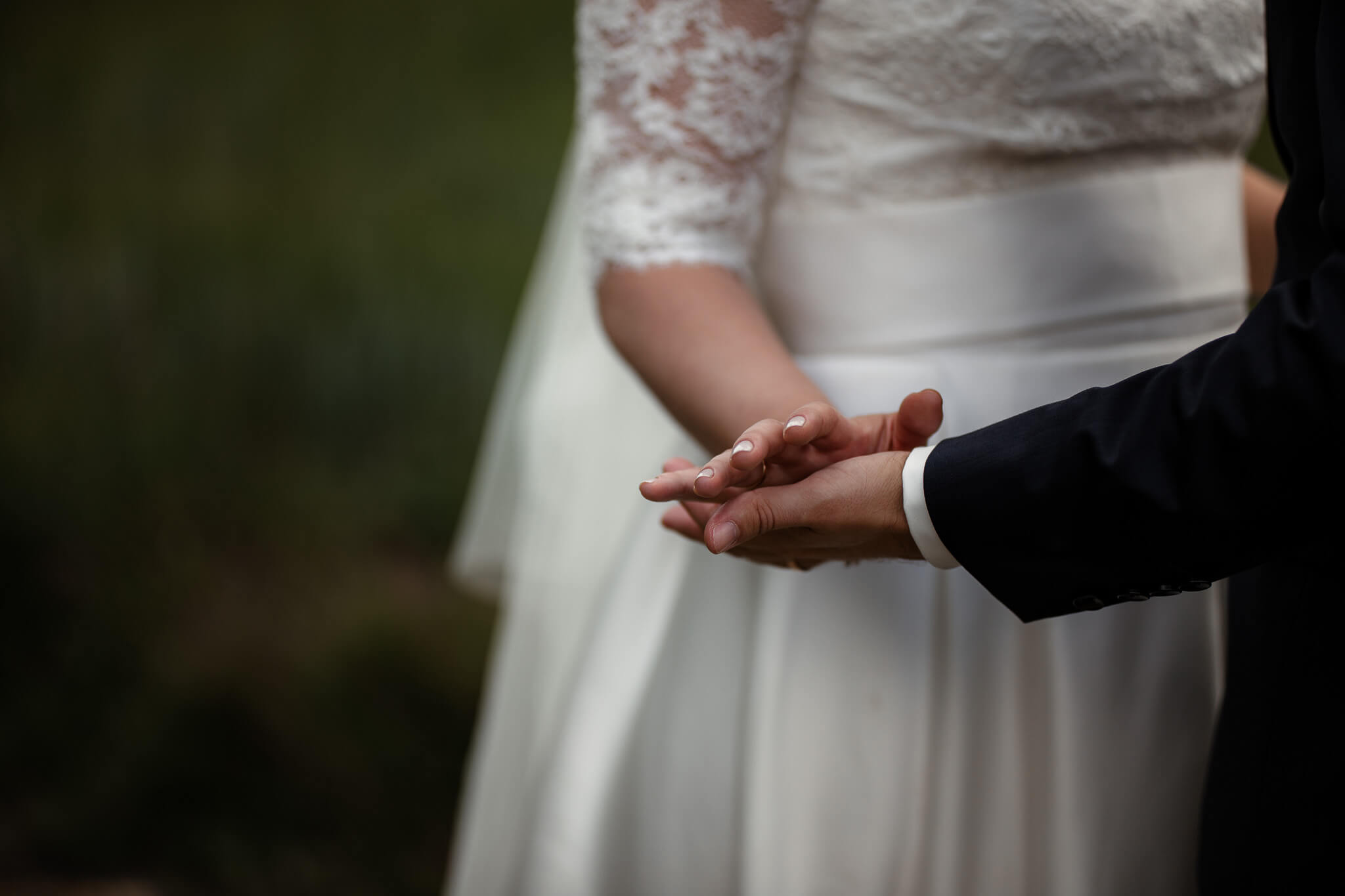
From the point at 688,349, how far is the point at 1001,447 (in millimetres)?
287

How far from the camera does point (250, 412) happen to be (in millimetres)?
3186

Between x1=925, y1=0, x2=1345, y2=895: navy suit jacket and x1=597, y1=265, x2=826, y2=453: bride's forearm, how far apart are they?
180mm

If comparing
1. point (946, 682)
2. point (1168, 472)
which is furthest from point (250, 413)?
point (1168, 472)

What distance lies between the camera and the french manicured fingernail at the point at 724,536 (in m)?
0.69

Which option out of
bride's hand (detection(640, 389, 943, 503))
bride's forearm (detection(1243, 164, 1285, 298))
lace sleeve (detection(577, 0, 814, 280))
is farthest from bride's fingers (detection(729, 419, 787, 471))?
bride's forearm (detection(1243, 164, 1285, 298))

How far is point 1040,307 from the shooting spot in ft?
3.01

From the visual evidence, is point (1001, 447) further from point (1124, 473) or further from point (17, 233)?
point (17, 233)

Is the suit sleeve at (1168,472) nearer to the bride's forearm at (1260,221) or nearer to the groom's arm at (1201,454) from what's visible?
the groom's arm at (1201,454)

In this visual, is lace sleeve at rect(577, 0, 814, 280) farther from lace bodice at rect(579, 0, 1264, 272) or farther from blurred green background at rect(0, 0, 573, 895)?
→ blurred green background at rect(0, 0, 573, 895)

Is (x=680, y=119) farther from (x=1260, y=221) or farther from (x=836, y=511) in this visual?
(x=1260, y=221)

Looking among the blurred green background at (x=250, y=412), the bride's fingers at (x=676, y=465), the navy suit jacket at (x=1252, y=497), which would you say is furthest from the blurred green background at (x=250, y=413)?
the navy suit jacket at (x=1252, y=497)

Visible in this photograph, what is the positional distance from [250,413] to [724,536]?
284cm

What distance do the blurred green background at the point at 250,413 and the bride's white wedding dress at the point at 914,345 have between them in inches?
52.6

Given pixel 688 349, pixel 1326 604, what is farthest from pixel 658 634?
pixel 1326 604
